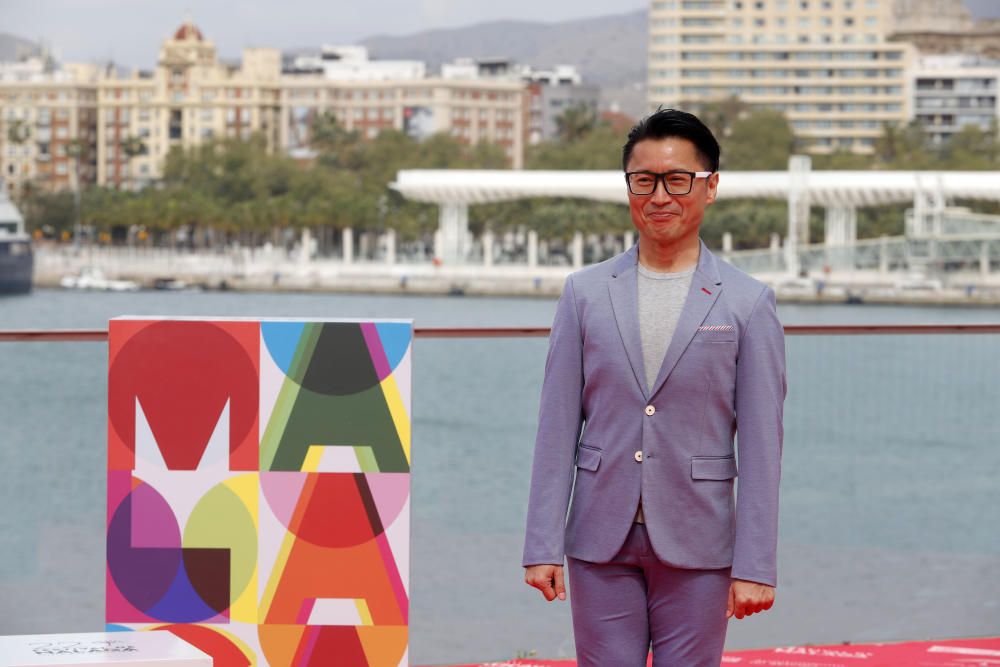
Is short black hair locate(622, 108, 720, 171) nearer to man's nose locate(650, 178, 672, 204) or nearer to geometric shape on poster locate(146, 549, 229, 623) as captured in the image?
man's nose locate(650, 178, 672, 204)

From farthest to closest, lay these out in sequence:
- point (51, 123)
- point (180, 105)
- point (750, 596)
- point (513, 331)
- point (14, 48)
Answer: point (14, 48) < point (51, 123) < point (180, 105) < point (513, 331) < point (750, 596)

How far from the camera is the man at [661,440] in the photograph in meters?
1.94

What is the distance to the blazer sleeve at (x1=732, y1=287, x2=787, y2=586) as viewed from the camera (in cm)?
194

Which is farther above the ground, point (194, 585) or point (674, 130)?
point (674, 130)

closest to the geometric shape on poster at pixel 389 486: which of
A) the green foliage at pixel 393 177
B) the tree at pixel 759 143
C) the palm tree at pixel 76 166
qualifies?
the green foliage at pixel 393 177

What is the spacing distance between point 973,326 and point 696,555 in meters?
2.07

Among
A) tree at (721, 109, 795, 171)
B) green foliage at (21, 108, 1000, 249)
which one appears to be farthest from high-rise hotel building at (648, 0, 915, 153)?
tree at (721, 109, 795, 171)

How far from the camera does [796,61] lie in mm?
90312

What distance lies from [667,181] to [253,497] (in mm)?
887

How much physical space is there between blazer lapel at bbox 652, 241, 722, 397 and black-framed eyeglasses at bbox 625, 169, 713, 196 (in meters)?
0.09

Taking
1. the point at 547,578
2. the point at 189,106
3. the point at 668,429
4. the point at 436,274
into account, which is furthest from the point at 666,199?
the point at 189,106

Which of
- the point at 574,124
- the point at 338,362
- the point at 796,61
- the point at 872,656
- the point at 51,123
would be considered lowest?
the point at 872,656

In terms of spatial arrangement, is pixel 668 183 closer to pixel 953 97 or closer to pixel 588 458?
pixel 588 458

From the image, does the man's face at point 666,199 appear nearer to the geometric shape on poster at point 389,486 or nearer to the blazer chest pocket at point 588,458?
the blazer chest pocket at point 588,458
